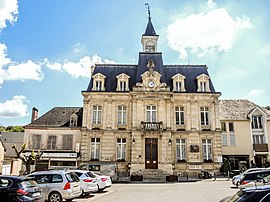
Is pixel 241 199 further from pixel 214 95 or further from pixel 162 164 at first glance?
pixel 214 95

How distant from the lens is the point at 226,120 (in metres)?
34.6

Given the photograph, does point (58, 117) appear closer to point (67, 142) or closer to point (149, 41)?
point (67, 142)

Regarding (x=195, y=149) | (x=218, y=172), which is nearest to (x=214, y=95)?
(x=195, y=149)

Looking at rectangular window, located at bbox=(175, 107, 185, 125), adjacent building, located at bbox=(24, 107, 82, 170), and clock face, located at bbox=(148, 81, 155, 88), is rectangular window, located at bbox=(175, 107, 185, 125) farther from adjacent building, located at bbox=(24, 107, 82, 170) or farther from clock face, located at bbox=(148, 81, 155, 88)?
adjacent building, located at bbox=(24, 107, 82, 170)

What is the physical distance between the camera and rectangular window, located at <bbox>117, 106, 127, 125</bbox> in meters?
31.4

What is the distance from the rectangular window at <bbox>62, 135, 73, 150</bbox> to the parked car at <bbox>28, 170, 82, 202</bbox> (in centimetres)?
1857

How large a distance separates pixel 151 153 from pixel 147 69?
10645 mm

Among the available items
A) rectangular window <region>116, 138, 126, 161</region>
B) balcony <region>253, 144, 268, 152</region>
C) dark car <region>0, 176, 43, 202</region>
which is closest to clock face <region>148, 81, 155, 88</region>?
rectangular window <region>116, 138, 126, 161</region>

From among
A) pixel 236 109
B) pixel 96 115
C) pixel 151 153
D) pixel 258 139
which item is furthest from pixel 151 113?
pixel 258 139

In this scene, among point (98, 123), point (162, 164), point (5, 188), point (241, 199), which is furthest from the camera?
point (98, 123)

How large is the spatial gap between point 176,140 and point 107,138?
8.23 meters

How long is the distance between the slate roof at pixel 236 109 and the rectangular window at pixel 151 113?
10043 millimetres

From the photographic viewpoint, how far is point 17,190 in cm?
917

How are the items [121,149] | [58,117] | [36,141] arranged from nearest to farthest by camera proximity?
[121,149]
[36,141]
[58,117]
